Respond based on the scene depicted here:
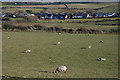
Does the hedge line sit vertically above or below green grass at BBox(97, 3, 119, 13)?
below

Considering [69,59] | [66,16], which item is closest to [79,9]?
[66,16]

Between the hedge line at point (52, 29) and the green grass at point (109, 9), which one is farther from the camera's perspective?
the green grass at point (109, 9)

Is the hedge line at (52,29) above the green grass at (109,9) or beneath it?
beneath

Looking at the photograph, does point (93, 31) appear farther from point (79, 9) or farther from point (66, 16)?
point (79, 9)

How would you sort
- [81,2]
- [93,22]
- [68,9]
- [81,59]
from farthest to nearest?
[81,2]
[68,9]
[93,22]
[81,59]

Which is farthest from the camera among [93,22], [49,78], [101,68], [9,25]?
[93,22]

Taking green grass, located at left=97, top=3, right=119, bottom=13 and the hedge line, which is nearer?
the hedge line

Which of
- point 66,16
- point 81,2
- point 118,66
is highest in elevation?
point 81,2

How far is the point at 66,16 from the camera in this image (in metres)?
71.9

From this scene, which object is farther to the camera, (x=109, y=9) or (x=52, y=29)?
(x=109, y=9)

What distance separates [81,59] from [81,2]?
74.8 m

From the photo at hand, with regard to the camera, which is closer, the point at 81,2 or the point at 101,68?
the point at 101,68

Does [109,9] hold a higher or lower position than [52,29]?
higher

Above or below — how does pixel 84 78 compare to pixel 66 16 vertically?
below
